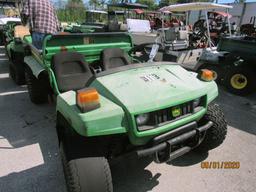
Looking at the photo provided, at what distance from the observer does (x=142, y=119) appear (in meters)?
1.89

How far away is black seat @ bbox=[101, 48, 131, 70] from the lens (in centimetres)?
336

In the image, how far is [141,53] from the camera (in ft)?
12.0

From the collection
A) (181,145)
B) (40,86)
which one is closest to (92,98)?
(181,145)

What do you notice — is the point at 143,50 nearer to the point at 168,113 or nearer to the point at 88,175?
the point at 168,113

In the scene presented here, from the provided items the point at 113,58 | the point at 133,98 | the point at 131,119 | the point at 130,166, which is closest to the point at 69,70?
the point at 113,58

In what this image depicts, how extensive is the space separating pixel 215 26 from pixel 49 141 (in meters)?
12.3

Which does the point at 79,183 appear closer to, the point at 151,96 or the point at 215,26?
the point at 151,96

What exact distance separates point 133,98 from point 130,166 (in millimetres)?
1075

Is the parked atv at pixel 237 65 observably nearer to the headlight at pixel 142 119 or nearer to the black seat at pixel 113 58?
the black seat at pixel 113 58

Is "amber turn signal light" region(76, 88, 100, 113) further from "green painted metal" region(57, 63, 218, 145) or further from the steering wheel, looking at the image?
the steering wheel

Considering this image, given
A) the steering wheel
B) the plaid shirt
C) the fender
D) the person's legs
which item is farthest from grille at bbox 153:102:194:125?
the plaid shirt

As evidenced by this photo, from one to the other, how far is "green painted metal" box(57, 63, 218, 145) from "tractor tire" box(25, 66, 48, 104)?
212 cm

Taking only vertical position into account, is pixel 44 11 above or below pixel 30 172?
above

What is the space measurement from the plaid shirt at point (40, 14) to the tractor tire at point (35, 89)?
2.43ft
